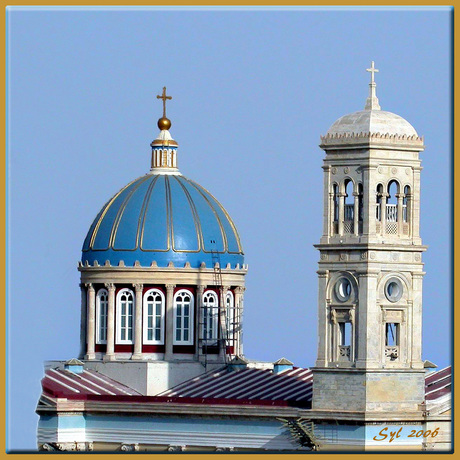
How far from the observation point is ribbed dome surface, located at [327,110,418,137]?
12231 centimetres

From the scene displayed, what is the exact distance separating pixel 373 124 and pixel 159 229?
21923mm

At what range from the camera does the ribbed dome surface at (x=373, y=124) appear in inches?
4815

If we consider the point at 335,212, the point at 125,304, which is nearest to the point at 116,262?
the point at 125,304

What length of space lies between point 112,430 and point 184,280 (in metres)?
10.5

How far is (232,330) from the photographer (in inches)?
5674

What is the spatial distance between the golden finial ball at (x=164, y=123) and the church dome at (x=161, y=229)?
11.4 feet

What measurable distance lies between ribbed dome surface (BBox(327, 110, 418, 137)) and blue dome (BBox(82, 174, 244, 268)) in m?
20.3

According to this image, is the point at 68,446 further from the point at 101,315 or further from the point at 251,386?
the point at 101,315

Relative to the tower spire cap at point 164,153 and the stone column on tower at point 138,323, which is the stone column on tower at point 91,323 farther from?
the tower spire cap at point 164,153

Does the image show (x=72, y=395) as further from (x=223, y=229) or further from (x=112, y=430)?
(x=223, y=229)

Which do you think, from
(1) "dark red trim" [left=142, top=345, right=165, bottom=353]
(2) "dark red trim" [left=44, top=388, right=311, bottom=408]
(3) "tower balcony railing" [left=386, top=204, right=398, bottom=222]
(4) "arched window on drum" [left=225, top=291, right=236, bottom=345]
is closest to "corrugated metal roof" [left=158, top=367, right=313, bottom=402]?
(2) "dark red trim" [left=44, top=388, right=311, bottom=408]

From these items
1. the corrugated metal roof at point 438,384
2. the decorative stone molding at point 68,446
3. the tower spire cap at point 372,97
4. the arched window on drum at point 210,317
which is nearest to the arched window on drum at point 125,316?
the arched window on drum at point 210,317

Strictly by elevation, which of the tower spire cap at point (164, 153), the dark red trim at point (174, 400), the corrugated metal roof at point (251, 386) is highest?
the tower spire cap at point (164, 153)

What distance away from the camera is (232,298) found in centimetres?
14438
